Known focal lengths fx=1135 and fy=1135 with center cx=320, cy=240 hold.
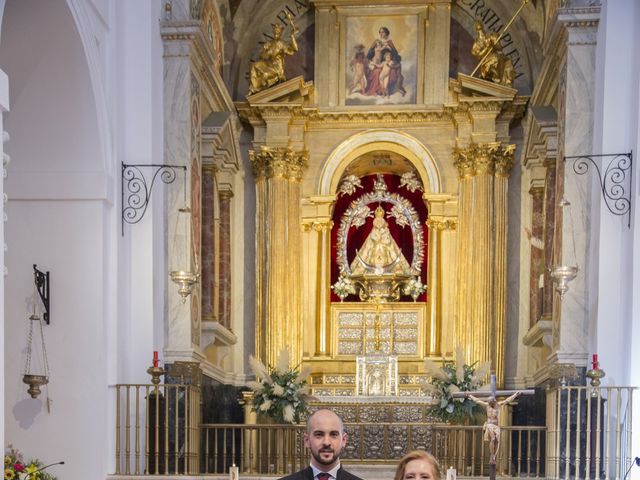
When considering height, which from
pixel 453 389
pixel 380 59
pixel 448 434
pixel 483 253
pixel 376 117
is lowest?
pixel 448 434

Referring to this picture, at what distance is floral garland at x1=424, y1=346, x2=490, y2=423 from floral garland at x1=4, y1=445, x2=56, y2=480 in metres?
5.05

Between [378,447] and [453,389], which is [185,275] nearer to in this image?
[453,389]

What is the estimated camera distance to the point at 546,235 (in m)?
15.8

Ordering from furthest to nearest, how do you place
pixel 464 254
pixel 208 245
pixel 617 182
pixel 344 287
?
pixel 344 287 → pixel 464 254 → pixel 208 245 → pixel 617 182

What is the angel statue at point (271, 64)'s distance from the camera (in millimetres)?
18469

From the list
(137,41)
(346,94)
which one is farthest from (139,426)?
(346,94)

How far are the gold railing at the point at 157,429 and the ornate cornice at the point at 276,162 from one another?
636cm

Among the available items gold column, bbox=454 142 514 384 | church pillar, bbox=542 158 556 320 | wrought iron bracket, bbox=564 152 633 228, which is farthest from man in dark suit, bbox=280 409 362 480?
gold column, bbox=454 142 514 384

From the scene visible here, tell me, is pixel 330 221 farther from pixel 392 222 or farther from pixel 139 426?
Answer: pixel 139 426

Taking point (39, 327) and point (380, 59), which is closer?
point (39, 327)

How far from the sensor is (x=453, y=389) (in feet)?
46.1

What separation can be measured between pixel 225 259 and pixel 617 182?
7.59 m

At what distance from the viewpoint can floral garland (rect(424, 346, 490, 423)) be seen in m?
13.8

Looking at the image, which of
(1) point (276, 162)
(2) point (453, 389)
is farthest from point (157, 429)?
(1) point (276, 162)
